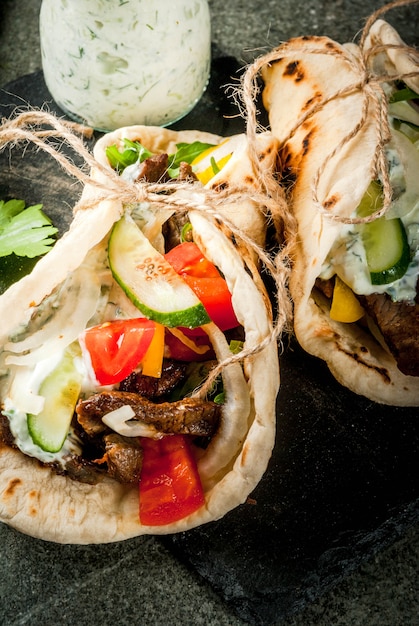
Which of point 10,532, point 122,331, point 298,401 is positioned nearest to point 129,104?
point 122,331

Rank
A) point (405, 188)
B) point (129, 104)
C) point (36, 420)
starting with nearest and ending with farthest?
point (36, 420) → point (405, 188) → point (129, 104)

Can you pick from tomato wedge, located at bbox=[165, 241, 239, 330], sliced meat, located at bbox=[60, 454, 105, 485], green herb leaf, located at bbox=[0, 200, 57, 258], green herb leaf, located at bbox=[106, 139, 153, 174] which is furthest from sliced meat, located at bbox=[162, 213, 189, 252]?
sliced meat, located at bbox=[60, 454, 105, 485]

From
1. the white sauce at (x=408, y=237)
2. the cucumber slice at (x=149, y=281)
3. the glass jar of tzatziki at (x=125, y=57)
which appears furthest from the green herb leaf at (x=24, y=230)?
the white sauce at (x=408, y=237)

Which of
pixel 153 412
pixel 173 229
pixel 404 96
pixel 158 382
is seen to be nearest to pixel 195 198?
pixel 173 229

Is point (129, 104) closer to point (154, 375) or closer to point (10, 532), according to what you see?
point (154, 375)

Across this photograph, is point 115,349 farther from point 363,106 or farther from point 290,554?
point 363,106

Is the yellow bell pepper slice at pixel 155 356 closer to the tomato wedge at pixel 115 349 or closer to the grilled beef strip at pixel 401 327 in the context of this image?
the tomato wedge at pixel 115 349
